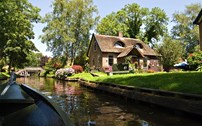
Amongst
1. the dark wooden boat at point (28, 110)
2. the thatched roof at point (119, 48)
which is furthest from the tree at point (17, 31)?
the dark wooden boat at point (28, 110)

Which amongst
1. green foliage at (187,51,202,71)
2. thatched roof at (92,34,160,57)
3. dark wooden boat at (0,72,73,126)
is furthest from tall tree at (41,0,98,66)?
dark wooden boat at (0,72,73,126)

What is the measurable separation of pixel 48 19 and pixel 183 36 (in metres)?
35.6

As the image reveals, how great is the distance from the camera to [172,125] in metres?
8.87

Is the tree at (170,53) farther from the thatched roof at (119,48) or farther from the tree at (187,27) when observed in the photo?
the tree at (187,27)

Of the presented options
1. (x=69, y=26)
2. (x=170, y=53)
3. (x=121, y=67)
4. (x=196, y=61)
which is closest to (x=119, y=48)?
(x=170, y=53)

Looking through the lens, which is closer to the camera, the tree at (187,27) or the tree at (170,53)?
the tree at (170,53)

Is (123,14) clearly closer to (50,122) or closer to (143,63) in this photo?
(143,63)

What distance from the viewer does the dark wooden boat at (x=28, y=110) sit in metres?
5.29

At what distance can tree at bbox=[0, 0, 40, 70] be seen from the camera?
36.4 meters

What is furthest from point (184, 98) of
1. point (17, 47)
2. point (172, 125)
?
point (17, 47)

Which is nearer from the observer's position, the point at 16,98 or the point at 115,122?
the point at 16,98

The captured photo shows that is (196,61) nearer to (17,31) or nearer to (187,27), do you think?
(17,31)

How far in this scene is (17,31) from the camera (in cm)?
4391

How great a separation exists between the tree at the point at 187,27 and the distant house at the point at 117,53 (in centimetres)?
2200
